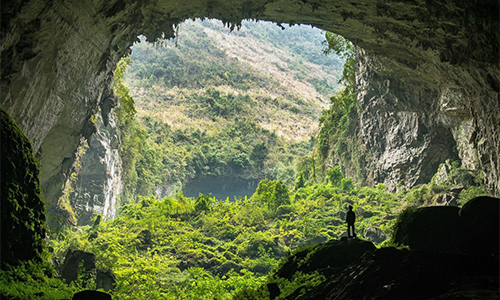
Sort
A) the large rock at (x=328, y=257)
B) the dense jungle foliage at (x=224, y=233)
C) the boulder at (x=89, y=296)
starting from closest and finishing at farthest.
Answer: the boulder at (x=89, y=296), the large rock at (x=328, y=257), the dense jungle foliage at (x=224, y=233)

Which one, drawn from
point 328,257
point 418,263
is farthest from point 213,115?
point 418,263

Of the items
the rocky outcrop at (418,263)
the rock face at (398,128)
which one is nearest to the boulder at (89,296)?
the rocky outcrop at (418,263)

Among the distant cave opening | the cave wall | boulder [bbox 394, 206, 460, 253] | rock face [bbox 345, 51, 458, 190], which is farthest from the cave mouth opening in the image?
boulder [bbox 394, 206, 460, 253]

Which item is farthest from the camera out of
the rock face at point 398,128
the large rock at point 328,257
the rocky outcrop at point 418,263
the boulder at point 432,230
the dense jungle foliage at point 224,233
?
the rock face at point 398,128

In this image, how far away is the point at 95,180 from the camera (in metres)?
23.3

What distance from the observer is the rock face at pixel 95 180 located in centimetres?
2272

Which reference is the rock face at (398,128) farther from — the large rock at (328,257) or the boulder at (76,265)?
the boulder at (76,265)

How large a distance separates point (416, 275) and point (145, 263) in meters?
11.0

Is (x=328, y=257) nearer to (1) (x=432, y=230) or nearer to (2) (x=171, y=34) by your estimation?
(1) (x=432, y=230)

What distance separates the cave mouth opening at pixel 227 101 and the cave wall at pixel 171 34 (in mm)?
7600

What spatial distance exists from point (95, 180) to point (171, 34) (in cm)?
1187

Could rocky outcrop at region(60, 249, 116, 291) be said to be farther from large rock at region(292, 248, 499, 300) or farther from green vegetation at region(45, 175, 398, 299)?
large rock at region(292, 248, 499, 300)

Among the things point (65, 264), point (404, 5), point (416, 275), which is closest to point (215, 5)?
point (404, 5)

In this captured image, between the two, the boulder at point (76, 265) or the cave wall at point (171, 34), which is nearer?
the cave wall at point (171, 34)
